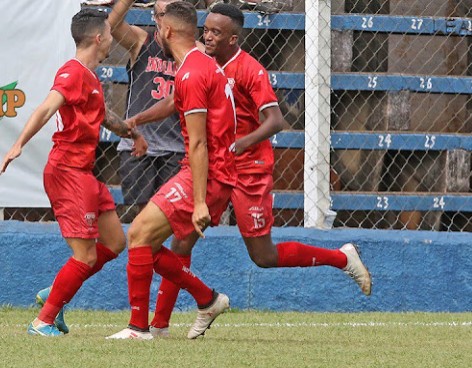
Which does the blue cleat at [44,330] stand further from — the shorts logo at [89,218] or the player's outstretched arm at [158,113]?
the player's outstretched arm at [158,113]

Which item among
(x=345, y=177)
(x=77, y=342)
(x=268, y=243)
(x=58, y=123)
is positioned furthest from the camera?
(x=345, y=177)

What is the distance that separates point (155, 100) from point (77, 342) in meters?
2.57

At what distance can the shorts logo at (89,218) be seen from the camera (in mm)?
7223

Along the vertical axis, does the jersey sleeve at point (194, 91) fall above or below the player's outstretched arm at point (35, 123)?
above

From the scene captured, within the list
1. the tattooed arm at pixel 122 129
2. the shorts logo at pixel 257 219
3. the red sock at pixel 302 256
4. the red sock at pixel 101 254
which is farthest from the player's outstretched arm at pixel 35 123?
the red sock at pixel 302 256

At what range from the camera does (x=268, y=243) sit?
775cm

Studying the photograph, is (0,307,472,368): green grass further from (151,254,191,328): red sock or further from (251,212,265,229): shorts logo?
(251,212,265,229): shorts logo

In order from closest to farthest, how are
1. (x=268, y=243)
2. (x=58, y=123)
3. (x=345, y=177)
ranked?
(x=58, y=123) → (x=268, y=243) → (x=345, y=177)

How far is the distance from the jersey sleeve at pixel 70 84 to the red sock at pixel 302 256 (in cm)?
158

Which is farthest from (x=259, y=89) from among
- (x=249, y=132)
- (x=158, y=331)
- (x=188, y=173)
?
(x=158, y=331)

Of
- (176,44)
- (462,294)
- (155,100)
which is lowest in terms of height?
(462,294)

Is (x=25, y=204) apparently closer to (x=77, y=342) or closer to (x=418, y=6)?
(x=77, y=342)

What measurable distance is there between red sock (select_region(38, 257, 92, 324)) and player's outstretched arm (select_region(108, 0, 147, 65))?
2188 mm

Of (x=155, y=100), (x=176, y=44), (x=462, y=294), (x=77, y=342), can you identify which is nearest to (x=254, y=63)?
(x=176, y=44)
